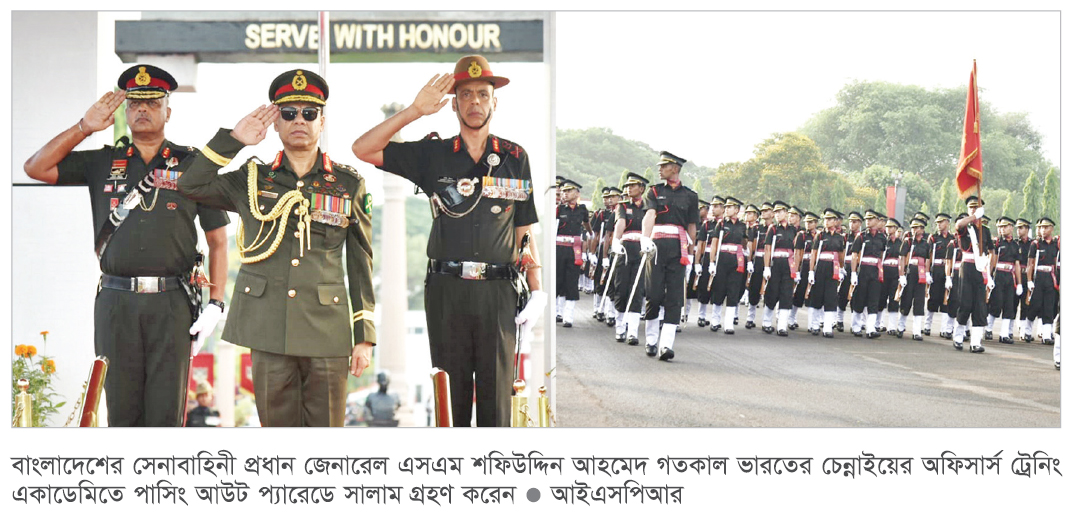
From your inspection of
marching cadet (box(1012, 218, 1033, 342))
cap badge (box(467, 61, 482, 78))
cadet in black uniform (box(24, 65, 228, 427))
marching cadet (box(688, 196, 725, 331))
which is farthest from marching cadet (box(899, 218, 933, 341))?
cadet in black uniform (box(24, 65, 228, 427))

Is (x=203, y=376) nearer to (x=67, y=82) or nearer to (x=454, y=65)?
(x=67, y=82)

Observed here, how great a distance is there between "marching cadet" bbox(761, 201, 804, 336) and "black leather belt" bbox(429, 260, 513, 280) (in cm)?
205

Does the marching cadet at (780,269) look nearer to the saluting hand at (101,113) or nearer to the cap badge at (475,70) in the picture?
the cap badge at (475,70)

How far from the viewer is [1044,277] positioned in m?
6.83

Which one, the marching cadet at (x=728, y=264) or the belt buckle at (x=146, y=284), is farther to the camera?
the marching cadet at (x=728, y=264)

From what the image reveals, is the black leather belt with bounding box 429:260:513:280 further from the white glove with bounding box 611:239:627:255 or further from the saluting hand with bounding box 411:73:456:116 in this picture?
the white glove with bounding box 611:239:627:255

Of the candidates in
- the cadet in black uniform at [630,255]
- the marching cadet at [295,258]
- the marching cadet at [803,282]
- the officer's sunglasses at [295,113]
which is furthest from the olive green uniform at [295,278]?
the marching cadet at [803,282]

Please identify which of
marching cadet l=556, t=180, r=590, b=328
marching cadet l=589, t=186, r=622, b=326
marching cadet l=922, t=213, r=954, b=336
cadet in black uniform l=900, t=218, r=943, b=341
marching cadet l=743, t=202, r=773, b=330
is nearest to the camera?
marching cadet l=556, t=180, r=590, b=328

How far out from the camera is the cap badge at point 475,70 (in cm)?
580

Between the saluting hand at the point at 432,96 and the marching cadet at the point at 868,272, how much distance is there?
3.03 m

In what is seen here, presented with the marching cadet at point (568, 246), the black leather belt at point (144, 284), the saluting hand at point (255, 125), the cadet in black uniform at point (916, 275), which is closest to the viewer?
the saluting hand at point (255, 125)

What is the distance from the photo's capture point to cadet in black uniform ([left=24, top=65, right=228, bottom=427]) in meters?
5.55

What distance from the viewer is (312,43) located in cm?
629
